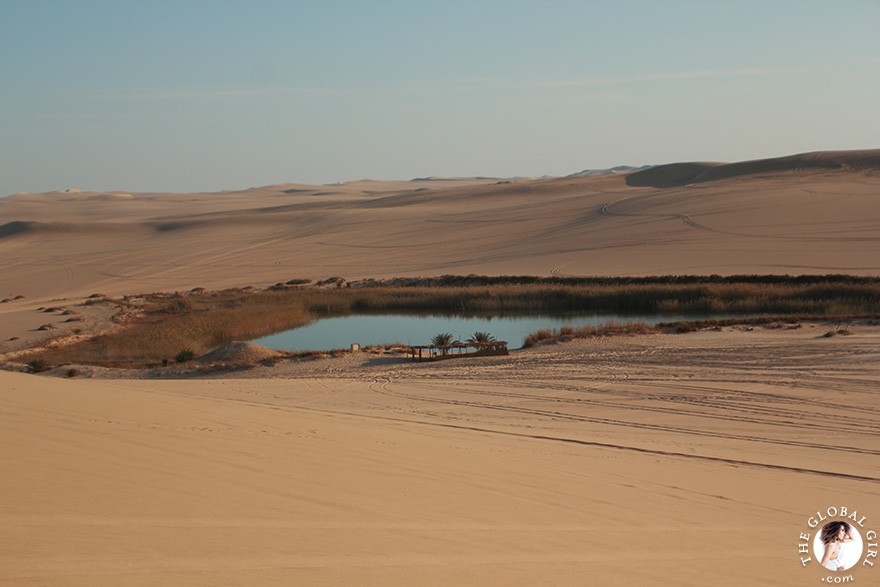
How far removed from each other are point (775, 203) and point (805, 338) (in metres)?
39.8

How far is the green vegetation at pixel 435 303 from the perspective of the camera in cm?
2666

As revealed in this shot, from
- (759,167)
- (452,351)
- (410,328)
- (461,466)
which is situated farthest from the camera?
(759,167)

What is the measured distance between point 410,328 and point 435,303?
5.72m

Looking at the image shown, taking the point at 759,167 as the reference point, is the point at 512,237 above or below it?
below

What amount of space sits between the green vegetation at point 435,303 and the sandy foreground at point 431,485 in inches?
483

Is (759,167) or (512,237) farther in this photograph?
(759,167)

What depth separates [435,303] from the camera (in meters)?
35.7

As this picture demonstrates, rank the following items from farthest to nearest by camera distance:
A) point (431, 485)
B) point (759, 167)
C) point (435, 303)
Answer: point (759, 167) → point (435, 303) → point (431, 485)

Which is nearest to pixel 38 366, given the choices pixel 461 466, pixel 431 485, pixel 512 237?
pixel 461 466

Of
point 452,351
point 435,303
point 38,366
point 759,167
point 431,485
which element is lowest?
point 452,351

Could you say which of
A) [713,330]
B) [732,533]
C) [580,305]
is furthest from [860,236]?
[732,533]

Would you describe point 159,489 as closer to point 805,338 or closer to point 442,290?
point 805,338

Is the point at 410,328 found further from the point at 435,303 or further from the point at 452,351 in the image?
the point at 452,351

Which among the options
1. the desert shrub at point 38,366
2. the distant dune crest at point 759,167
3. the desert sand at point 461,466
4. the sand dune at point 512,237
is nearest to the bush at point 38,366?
the desert shrub at point 38,366
